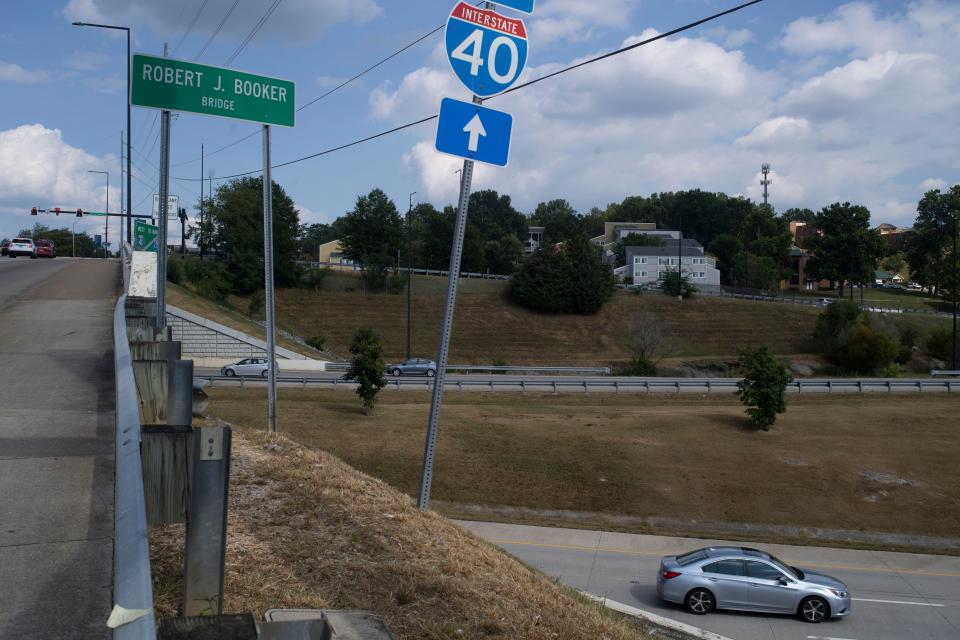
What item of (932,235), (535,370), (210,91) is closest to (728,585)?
(210,91)

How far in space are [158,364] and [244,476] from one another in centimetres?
135

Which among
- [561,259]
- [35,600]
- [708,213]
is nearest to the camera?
[35,600]

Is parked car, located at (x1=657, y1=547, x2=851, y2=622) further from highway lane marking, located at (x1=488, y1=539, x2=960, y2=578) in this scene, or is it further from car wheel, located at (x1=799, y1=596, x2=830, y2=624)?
highway lane marking, located at (x1=488, y1=539, x2=960, y2=578)

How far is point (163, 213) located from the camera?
13.3 meters

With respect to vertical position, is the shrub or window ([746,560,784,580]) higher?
the shrub

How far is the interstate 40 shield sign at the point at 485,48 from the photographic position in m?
7.00

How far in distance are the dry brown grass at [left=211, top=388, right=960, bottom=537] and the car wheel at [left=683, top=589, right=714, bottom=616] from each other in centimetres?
763

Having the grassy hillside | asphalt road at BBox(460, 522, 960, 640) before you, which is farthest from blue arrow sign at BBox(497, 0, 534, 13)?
the grassy hillside

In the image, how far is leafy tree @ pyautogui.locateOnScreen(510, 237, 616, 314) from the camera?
78.0 m

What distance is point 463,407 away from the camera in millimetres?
35281

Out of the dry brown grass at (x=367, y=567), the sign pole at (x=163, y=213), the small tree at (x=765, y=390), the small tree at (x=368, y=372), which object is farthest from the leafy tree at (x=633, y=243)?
the dry brown grass at (x=367, y=567)

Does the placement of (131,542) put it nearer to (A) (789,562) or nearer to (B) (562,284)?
(A) (789,562)

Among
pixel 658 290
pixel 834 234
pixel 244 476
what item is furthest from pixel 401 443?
pixel 834 234

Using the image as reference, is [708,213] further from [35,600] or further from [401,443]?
[35,600]
